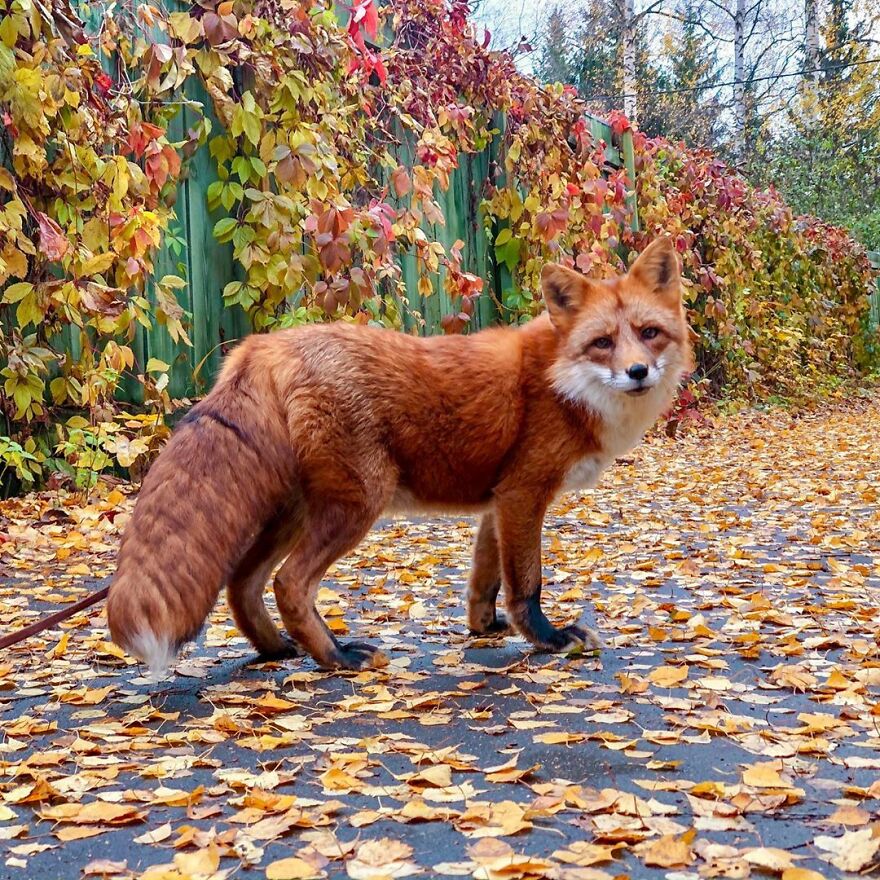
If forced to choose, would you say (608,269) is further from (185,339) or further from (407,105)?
(185,339)

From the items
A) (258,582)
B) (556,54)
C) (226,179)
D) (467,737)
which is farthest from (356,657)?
(556,54)

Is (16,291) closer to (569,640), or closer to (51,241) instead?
(51,241)

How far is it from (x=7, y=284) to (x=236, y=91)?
Answer: 2174 millimetres

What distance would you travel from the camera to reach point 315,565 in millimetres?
3395

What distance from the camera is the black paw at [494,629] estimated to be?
4.09 metres

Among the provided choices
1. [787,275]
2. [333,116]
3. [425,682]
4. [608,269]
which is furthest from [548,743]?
[787,275]

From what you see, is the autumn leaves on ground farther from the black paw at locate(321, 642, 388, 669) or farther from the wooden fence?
the wooden fence

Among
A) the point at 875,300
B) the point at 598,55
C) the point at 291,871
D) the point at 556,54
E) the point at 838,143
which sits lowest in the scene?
the point at 291,871

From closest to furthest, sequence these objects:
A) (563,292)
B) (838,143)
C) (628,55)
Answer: (563,292) < (628,55) < (838,143)

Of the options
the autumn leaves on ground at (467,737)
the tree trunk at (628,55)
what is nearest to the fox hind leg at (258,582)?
the autumn leaves on ground at (467,737)

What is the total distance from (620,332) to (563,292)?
0.88ft

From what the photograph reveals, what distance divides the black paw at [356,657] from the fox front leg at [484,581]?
547 millimetres

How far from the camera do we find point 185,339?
661 cm

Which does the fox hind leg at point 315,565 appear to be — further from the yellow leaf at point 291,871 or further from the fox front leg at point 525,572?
the yellow leaf at point 291,871
